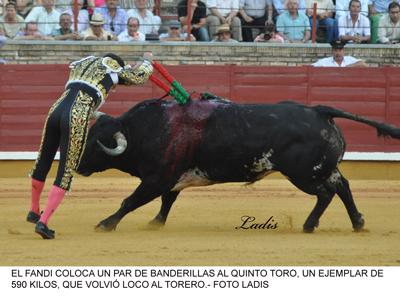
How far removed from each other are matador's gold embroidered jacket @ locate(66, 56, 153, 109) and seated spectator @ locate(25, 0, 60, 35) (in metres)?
6.45

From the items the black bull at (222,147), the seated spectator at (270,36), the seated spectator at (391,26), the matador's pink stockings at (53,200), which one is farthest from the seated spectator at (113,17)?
the matador's pink stockings at (53,200)

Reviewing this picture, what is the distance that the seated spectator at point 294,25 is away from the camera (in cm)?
1544

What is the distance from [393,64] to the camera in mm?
15727

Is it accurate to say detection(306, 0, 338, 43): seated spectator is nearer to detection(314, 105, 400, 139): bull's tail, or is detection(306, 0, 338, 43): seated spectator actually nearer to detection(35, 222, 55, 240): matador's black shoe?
detection(314, 105, 400, 139): bull's tail

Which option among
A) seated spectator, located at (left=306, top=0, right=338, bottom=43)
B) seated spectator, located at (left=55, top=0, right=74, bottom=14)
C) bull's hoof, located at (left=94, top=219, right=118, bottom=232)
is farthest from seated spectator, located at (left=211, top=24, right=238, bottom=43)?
bull's hoof, located at (left=94, top=219, right=118, bottom=232)

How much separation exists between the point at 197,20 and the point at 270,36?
36.8 inches

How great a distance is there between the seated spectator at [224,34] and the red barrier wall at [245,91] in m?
0.69

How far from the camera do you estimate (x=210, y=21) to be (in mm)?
15648

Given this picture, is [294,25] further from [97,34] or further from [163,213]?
[163,213]

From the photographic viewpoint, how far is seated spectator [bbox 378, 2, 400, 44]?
15.4m

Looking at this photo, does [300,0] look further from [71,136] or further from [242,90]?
[71,136]

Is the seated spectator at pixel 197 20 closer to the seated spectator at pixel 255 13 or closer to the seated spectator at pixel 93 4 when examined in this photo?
the seated spectator at pixel 255 13

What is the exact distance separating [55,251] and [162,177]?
142 cm

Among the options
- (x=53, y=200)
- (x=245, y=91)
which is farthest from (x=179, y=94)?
(x=245, y=91)
